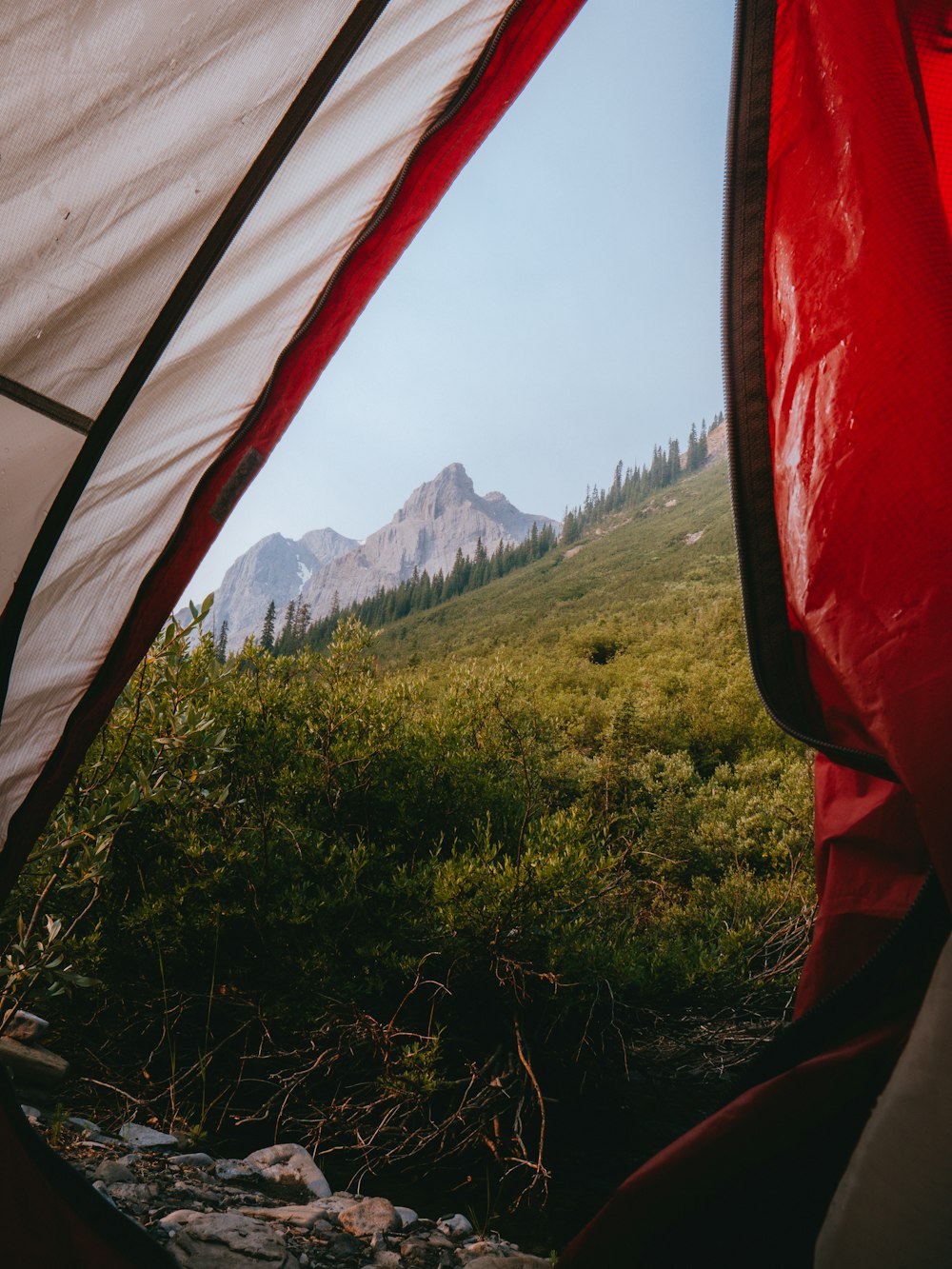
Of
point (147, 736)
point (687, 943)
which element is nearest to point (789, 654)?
point (147, 736)

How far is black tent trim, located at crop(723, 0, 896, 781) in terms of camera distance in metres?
1.22

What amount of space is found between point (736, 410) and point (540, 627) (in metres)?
26.0

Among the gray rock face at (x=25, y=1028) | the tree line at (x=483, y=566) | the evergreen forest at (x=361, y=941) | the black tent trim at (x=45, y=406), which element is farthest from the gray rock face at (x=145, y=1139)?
the tree line at (x=483, y=566)

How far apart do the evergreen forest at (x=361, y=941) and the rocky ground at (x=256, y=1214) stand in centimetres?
46

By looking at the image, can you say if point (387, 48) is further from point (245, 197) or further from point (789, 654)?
point (789, 654)

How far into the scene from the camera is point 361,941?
13.1ft

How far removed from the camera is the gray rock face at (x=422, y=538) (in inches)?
6481

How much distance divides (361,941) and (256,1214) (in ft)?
5.52

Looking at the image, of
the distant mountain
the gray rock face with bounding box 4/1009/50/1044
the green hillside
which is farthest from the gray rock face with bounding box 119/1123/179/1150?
the distant mountain

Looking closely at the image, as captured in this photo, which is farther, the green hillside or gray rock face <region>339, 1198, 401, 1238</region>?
the green hillside

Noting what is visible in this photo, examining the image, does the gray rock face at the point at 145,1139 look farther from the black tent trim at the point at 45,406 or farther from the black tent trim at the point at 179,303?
the black tent trim at the point at 45,406

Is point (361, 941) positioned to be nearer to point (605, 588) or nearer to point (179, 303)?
point (179, 303)

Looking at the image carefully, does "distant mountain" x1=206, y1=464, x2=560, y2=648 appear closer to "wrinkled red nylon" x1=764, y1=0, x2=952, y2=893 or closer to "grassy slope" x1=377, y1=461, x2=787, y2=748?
"grassy slope" x1=377, y1=461, x2=787, y2=748

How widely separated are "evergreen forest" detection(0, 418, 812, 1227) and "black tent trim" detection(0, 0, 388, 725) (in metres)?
1.49
